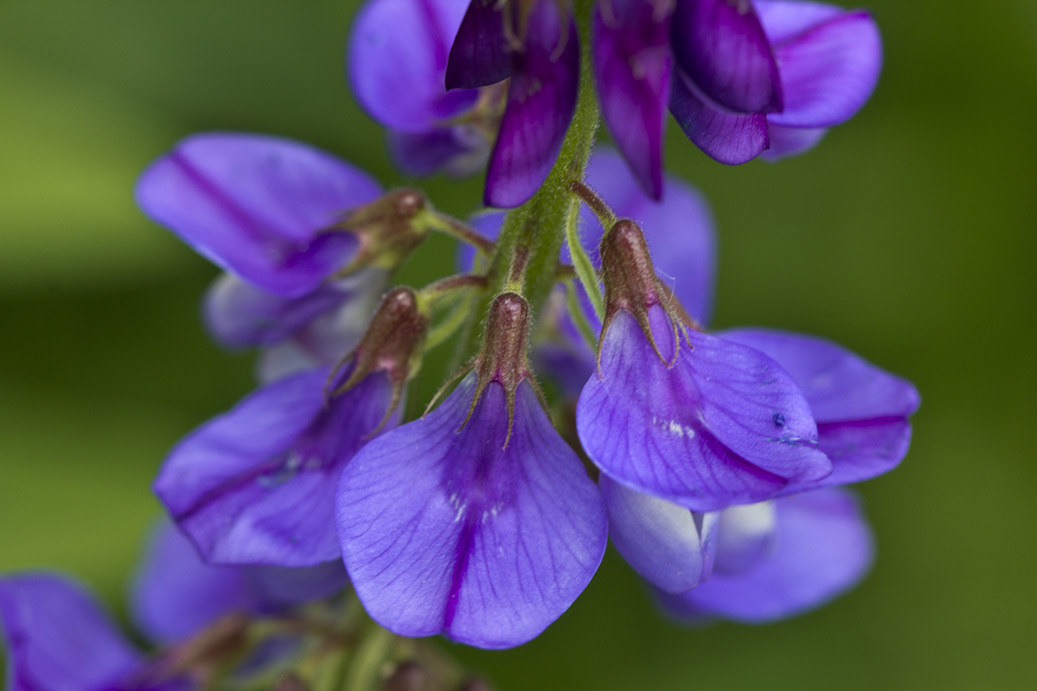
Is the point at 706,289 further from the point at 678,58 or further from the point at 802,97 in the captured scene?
the point at 678,58

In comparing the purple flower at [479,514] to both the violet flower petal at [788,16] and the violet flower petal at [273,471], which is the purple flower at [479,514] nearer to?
the violet flower petal at [273,471]

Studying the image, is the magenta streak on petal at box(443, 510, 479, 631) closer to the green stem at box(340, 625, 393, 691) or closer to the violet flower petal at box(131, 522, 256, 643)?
the green stem at box(340, 625, 393, 691)

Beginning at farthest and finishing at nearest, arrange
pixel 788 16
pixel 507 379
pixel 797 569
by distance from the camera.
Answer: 1. pixel 797 569
2. pixel 788 16
3. pixel 507 379

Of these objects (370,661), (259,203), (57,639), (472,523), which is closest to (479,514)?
(472,523)

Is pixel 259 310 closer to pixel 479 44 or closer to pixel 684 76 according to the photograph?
pixel 479 44

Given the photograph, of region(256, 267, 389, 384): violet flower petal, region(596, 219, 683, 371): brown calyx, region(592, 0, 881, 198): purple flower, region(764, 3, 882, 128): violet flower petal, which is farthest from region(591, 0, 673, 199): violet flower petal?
region(256, 267, 389, 384): violet flower petal

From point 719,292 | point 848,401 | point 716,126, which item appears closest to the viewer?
point 716,126
